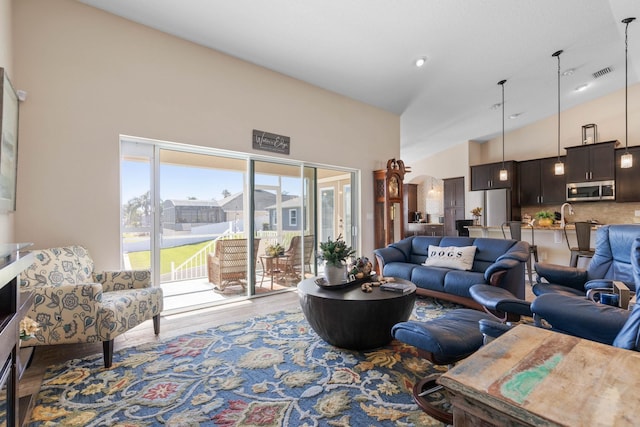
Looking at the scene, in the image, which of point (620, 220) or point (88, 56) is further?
point (620, 220)

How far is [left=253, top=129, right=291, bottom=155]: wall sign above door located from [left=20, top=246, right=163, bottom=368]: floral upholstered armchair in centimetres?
245

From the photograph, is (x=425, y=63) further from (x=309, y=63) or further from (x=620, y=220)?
(x=620, y=220)

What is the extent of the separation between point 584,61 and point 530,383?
6377 mm

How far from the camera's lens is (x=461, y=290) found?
3.64 metres

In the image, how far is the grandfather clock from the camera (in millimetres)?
5801

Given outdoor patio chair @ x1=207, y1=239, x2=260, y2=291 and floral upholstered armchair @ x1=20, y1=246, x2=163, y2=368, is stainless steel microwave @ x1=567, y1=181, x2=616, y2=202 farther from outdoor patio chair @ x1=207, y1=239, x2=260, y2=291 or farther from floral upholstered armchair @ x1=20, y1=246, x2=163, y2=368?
floral upholstered armchair @ x1=20, y1=246, x2=163, y2=368

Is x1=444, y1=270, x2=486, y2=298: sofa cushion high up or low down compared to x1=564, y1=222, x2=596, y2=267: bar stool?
down

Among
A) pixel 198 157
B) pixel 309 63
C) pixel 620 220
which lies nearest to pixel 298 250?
pixel 198 157

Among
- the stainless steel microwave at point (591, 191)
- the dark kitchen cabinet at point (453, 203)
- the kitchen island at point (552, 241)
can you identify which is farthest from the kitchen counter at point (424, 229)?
the stainless steel microwave at point (591, 191)

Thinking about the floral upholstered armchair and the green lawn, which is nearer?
the floral upholstered armchair

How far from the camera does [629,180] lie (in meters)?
5.97

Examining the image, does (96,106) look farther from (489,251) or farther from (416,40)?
(489,251)

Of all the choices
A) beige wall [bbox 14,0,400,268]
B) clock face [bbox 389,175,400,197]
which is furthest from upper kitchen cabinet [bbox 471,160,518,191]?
beige wall [bbox 14,0,400,268]

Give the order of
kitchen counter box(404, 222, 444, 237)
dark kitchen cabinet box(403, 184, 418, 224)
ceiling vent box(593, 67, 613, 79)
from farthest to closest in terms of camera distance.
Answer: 1. dark kitchen cabinet box(403, 184, 418, 224)
2. kitchen counter box(404, 222, 444, 237)
3. ceiling vent box(593, 67, 613, 79)
